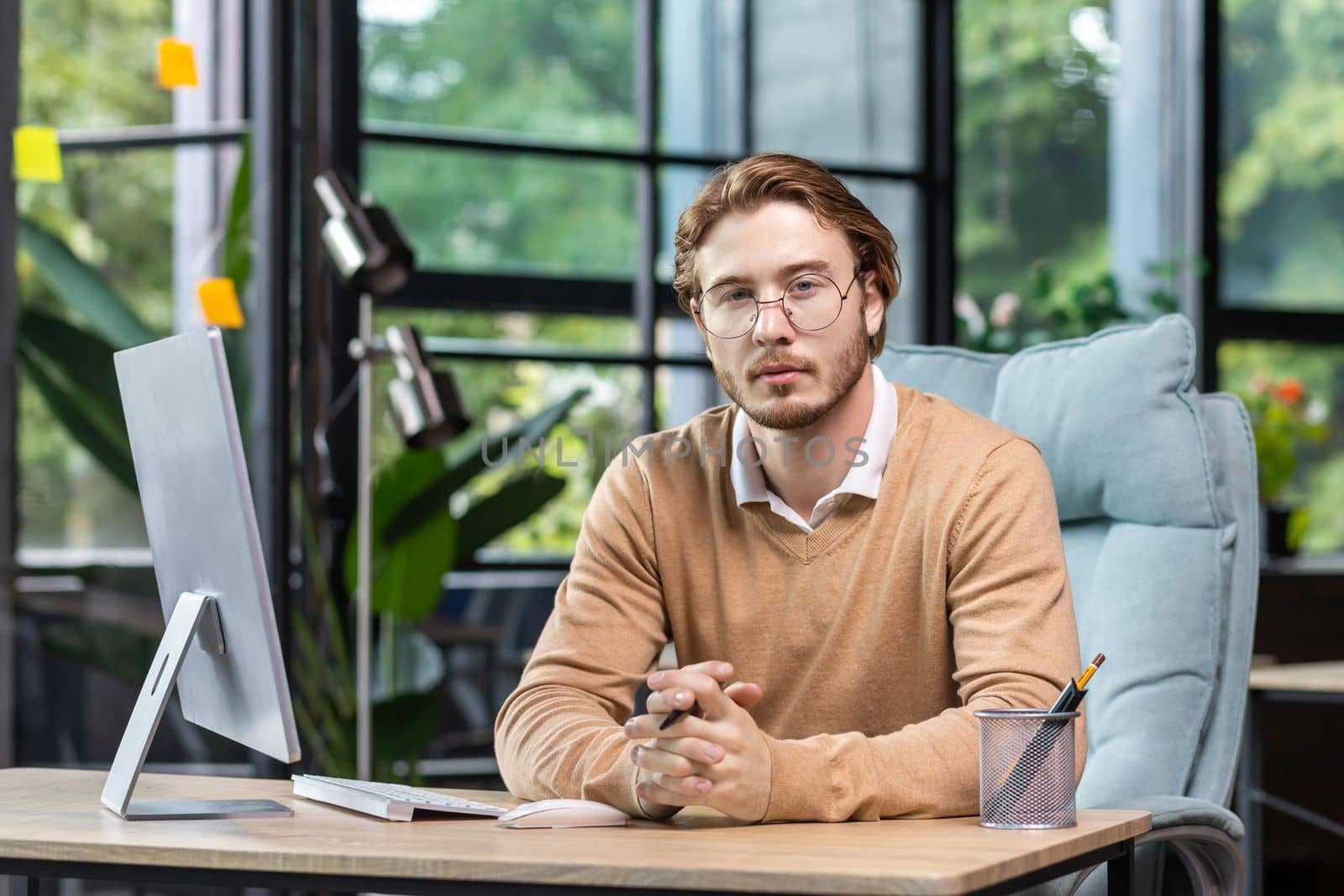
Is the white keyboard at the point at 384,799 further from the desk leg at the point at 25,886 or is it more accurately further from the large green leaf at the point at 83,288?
the large green leaf at the point at 83,288

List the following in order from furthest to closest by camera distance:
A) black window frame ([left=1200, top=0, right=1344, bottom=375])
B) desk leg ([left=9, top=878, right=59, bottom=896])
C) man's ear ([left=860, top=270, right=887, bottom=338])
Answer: black window frame ([left=1200, top=0, right=1344, bottom=375])
man's ear ([left=860, top=270, right=887, bottom=338])
desk leg ([left=9, top=878, right=59, bottom=896])

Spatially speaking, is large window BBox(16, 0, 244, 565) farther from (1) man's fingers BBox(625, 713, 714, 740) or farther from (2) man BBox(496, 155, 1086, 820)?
(1) man's fingers BBox(625, 713, 714, 740)

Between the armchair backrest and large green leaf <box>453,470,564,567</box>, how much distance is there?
4.11 feet

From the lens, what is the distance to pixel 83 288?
2.79 m

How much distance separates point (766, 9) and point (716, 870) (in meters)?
3.24

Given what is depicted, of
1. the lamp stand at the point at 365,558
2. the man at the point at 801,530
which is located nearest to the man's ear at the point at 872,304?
the man at the point at 801,530

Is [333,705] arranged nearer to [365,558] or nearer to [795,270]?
[365,558]

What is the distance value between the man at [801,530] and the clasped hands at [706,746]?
0.20 metres

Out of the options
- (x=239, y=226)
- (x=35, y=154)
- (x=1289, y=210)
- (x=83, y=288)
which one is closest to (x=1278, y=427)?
(x=1289, y=210)

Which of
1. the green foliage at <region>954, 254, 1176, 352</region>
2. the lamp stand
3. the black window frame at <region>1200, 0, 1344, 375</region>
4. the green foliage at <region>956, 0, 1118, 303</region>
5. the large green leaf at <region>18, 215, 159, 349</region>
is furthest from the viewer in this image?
the black window frame at <region>1200, 0, 1344, 375</region>

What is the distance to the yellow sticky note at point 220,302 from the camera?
2941 millimetres

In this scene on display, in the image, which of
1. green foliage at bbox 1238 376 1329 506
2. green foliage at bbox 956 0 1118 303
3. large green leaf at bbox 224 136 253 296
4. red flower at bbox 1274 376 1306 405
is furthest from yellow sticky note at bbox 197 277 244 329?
red flower at bbox 1274 376 1306 405

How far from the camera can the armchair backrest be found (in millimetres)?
1753

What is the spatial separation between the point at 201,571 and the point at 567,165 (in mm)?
2475
